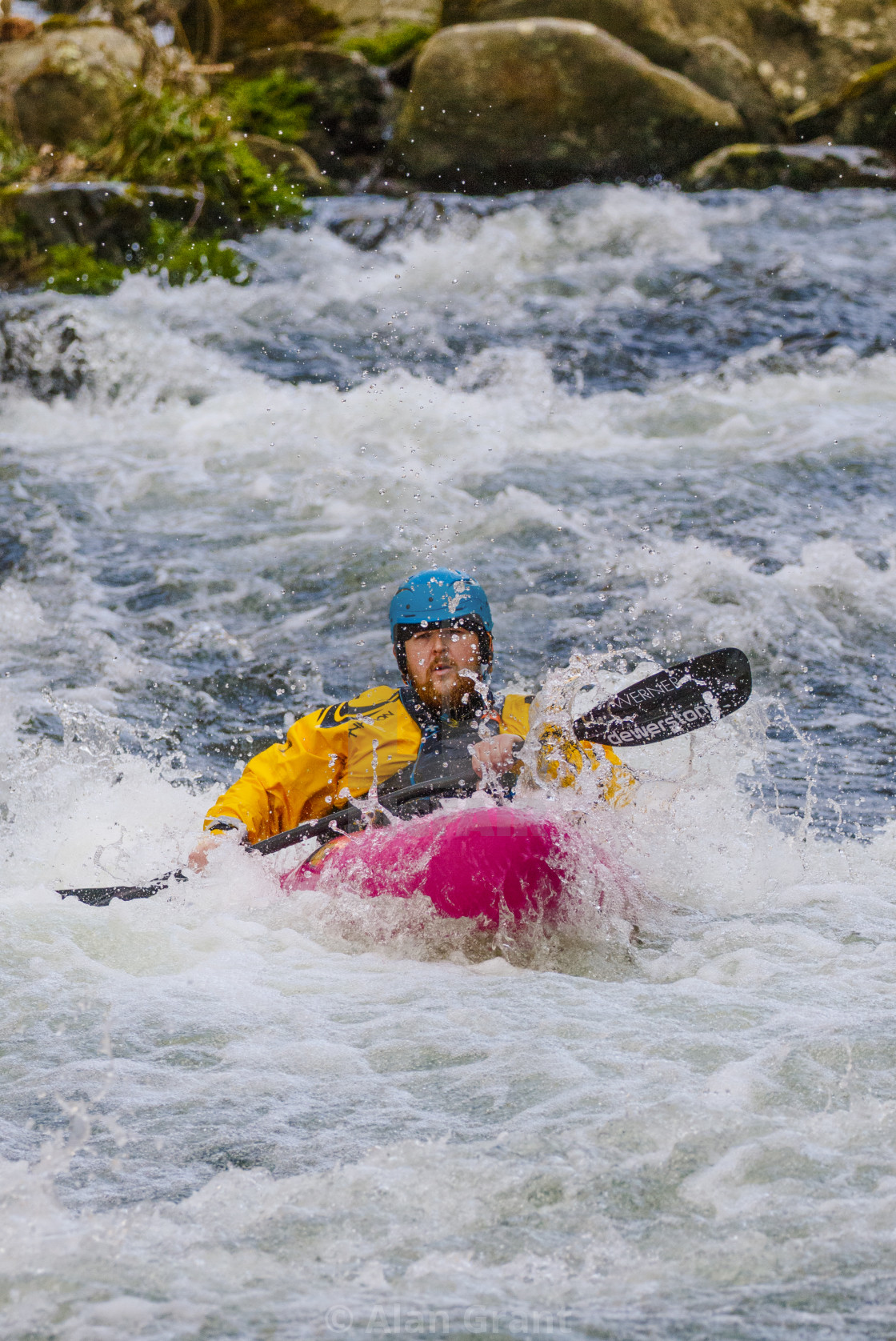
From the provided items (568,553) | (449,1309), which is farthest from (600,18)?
(449,1309)

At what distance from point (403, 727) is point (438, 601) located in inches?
15.6

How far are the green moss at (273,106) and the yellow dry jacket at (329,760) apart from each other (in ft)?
31.1

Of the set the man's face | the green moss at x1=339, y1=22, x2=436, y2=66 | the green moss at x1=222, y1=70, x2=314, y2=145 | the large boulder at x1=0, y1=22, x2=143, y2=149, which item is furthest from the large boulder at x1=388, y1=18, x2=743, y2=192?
the man's face

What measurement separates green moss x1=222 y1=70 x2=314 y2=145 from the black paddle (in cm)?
993

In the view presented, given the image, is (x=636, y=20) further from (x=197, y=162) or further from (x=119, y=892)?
(x=119, y=892)

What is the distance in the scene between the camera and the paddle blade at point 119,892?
12.4 ft

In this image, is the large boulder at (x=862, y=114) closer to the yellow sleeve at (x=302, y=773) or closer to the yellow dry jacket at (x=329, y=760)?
the yellow dry jacket at (x=329, y=760)

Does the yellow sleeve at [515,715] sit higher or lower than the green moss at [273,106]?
lower

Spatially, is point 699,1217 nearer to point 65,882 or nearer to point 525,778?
point 525,778

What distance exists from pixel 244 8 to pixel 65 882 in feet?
41.7

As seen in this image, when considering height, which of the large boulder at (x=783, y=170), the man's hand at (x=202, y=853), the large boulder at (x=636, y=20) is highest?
the large boulder at (x=636, y=20)

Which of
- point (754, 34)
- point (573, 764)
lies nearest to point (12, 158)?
point (754, 34)
